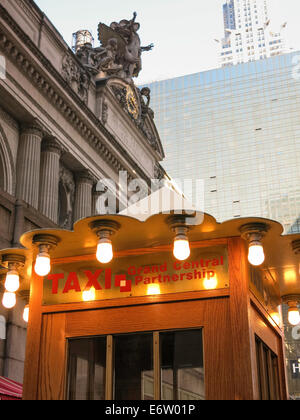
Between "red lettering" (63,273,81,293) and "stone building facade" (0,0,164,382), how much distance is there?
36.0 feet

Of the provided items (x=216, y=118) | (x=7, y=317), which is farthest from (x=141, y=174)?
(x=216, y=118)

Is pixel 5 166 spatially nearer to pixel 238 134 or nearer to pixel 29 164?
pixel 29 164

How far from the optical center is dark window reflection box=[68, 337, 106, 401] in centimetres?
670

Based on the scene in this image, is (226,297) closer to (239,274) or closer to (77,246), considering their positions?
(239,274)

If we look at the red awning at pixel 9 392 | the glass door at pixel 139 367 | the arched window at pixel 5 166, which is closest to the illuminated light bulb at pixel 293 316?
the glass door at pixel 139 367

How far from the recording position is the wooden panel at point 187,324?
246 inches

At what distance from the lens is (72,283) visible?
24.1 ft

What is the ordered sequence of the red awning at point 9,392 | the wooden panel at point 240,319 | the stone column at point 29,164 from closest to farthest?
1. the wooden panel at point 240,319
2. the red awning at point 9,392
3. the stone column at point 29,164

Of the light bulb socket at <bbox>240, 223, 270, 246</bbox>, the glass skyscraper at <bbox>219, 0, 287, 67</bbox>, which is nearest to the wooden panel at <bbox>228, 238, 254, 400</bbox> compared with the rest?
the light bulb socket at <bbox>240, 223, 270, 246</bbox>

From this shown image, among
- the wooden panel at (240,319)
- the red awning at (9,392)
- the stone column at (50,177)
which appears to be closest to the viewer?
the wooden panel at (240,319)

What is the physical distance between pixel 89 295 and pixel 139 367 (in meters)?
1.12

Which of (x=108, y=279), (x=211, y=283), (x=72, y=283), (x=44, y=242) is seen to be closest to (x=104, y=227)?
(x=44, y=242)

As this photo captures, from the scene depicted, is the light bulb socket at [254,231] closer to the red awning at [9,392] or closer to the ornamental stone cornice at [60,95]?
the red awning at [9,392]

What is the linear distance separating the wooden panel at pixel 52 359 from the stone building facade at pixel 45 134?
11051 mm
